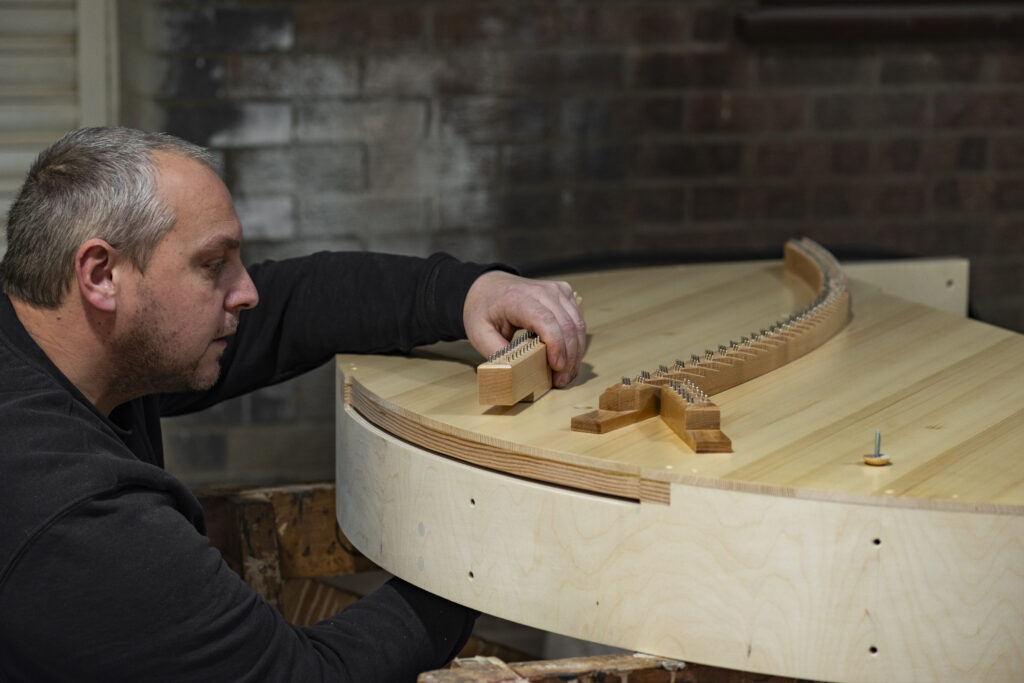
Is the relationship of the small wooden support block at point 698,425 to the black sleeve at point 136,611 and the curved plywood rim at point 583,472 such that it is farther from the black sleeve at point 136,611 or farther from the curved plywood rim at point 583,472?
the black sleeve at point 136,611

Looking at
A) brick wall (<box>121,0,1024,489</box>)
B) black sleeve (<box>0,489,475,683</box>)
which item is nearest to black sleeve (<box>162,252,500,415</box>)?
black sleeve (<box>0,489,475,683</box>)

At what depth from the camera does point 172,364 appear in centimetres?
133

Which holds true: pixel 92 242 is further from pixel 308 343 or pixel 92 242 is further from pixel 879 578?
pixel 879 578

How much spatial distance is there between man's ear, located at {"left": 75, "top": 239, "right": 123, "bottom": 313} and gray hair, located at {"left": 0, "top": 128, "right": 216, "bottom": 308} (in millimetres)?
11

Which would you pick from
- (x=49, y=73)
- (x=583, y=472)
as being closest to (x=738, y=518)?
(x=583, y=472)

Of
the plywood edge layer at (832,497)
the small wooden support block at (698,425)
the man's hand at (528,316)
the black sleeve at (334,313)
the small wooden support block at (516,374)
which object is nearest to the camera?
the plywood edge layer at (832,497)

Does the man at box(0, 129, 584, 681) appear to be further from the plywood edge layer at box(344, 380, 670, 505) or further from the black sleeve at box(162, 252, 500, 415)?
the plywood edge layer at box(344, 380, 670, 505)

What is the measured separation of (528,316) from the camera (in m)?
1.49

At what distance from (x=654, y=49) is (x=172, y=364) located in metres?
1.99

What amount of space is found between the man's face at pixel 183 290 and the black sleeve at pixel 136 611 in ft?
0.62

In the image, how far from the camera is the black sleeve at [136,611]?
3.61 ft

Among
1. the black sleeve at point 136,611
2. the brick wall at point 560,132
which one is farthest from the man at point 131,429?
the brick wall at point 560,132

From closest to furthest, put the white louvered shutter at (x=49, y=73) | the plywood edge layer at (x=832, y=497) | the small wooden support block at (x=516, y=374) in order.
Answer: the plywood edge layer at (x=832, y=497), the small wooden support block at (x=516, y=374), the white louvered shutter at (x=49, y=73)

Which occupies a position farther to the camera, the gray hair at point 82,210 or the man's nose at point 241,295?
the man's nose at point 241,295
